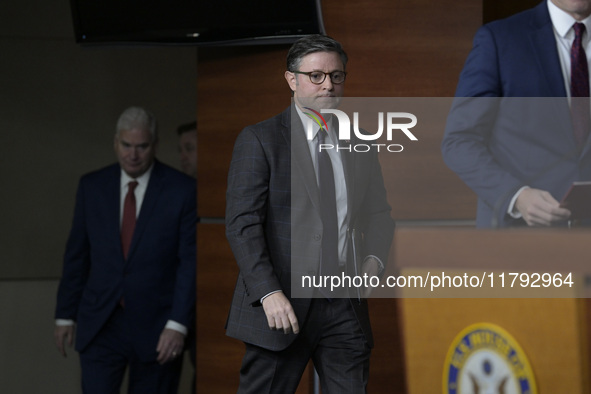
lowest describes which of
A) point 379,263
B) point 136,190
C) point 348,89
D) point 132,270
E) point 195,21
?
point 379,263

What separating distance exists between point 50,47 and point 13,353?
7.02 ft

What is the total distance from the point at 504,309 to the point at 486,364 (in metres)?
0.13

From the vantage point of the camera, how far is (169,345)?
375cm

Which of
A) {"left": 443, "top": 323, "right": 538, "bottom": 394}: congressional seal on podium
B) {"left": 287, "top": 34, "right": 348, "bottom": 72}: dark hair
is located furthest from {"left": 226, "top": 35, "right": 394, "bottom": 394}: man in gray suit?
{"left": 443, "top": 323, "right": 538, "bottom": 394}: congressional seal on podium

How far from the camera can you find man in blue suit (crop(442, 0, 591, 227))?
239cm

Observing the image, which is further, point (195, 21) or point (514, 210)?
point (195, 21)

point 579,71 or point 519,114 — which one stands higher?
point 579,71

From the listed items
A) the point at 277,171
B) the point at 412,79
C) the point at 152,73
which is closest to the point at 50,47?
the point at 152,73

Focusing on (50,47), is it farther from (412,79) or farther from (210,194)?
(412,79)

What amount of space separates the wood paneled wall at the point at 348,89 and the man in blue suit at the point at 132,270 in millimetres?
125

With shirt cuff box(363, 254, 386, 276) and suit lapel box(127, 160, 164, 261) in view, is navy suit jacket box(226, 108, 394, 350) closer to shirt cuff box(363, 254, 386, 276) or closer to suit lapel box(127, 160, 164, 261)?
shirt cuff box(363, 254, 386, 276)

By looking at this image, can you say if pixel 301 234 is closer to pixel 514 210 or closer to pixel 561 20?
pixel 514 210

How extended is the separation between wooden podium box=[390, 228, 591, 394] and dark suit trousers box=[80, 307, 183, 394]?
213 centimetres

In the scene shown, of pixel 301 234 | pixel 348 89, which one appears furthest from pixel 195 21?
pixel 301 234
